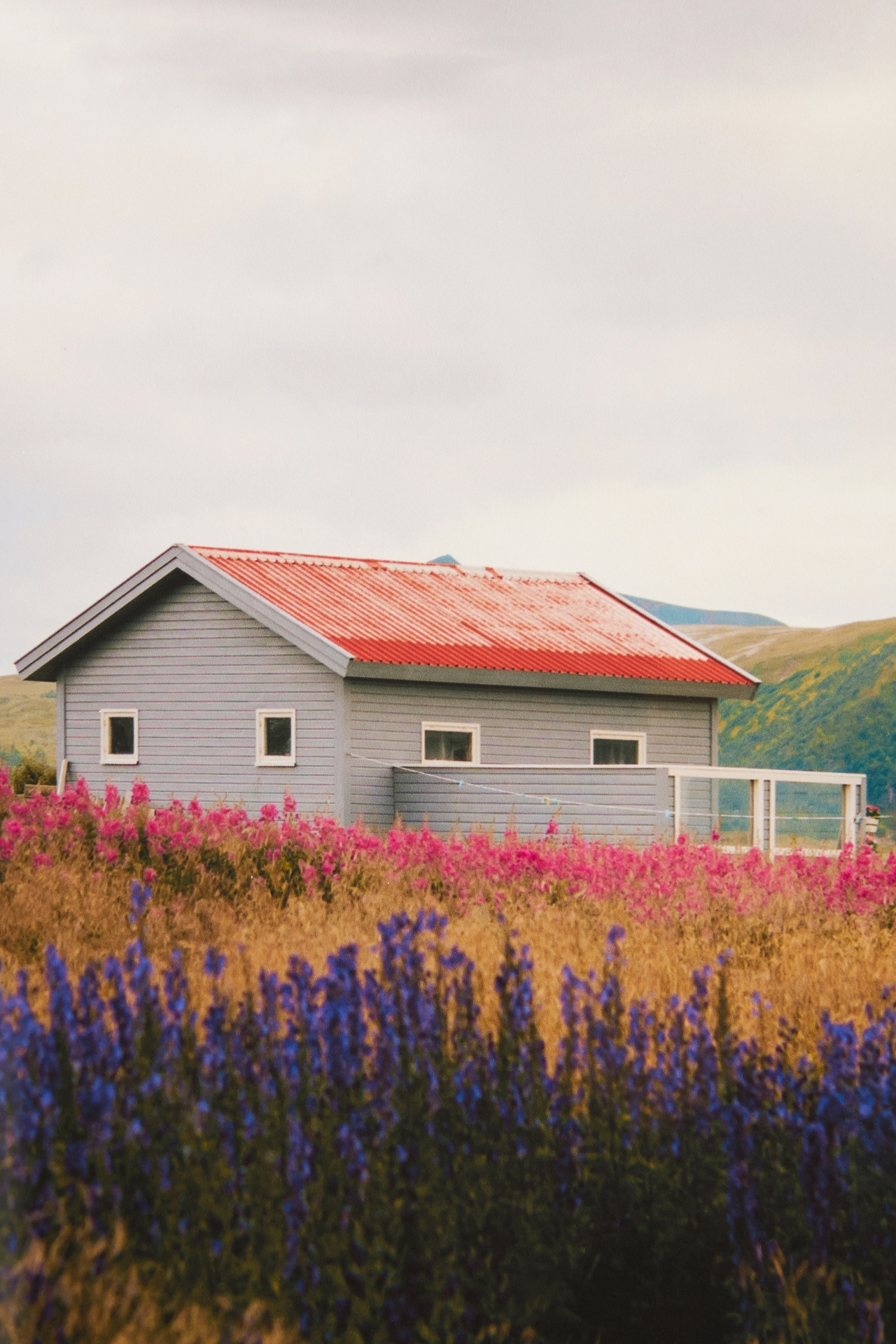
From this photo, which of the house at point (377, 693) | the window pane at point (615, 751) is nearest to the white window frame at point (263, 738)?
the house at point (377, 693)

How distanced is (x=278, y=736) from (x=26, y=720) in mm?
120429

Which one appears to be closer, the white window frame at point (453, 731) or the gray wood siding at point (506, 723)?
the gray wood siding at point (506, 723)

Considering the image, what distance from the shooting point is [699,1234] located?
3.79m

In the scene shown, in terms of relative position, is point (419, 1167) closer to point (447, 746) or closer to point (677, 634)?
point (447, 746)

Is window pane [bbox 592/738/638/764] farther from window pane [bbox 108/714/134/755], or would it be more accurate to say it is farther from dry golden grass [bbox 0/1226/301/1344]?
dry golden grass [bbox 0/1226/301/1344]

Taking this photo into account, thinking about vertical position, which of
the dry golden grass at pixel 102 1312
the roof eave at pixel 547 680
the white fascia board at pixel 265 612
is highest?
the white fascia board at pixel 265 612

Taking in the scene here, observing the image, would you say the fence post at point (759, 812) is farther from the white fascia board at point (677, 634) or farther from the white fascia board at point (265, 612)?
the white fascia board at point (265, 612)

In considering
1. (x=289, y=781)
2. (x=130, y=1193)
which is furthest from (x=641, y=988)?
(x=289, y=781)

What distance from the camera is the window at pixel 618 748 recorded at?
22219 mm

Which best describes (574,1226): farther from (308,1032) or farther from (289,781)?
(289,781)

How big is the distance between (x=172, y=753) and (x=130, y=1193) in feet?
60.8

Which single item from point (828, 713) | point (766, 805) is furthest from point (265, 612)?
point (828, 713)

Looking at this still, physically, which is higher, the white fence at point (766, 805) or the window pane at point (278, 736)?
the window pane at point (278, 736)

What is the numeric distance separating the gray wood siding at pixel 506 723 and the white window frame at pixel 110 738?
14.6ft
